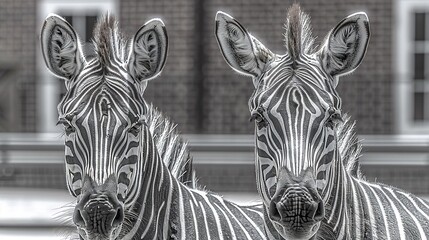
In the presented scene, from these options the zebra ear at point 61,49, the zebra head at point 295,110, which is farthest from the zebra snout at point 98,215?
the zebra ear at point 61,49

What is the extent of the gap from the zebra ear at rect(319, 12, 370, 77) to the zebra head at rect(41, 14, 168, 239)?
34.6 inches

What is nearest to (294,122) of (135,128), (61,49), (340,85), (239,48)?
(239,48)

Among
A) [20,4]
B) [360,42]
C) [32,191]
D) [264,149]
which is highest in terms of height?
[20,4]

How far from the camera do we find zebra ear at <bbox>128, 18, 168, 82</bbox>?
5621mm

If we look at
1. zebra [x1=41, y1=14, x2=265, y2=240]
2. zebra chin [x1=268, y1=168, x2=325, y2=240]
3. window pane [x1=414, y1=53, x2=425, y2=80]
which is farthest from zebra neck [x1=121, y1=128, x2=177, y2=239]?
window pane [x1=414, y1=53, x2=425, y2=80]

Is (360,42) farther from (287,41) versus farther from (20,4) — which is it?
(20,4)

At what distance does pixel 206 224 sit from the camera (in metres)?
5.89

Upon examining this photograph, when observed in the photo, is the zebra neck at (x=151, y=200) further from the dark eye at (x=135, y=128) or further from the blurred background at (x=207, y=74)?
the blurred background at (x=207, y=74)

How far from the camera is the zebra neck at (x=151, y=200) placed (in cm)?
551

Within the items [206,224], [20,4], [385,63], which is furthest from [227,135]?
[206,224]

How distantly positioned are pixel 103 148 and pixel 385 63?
1285 cm

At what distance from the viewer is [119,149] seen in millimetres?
5273

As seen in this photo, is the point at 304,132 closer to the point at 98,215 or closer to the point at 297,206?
the point at 297,206

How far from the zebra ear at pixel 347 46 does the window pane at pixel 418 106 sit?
12.4 meters
